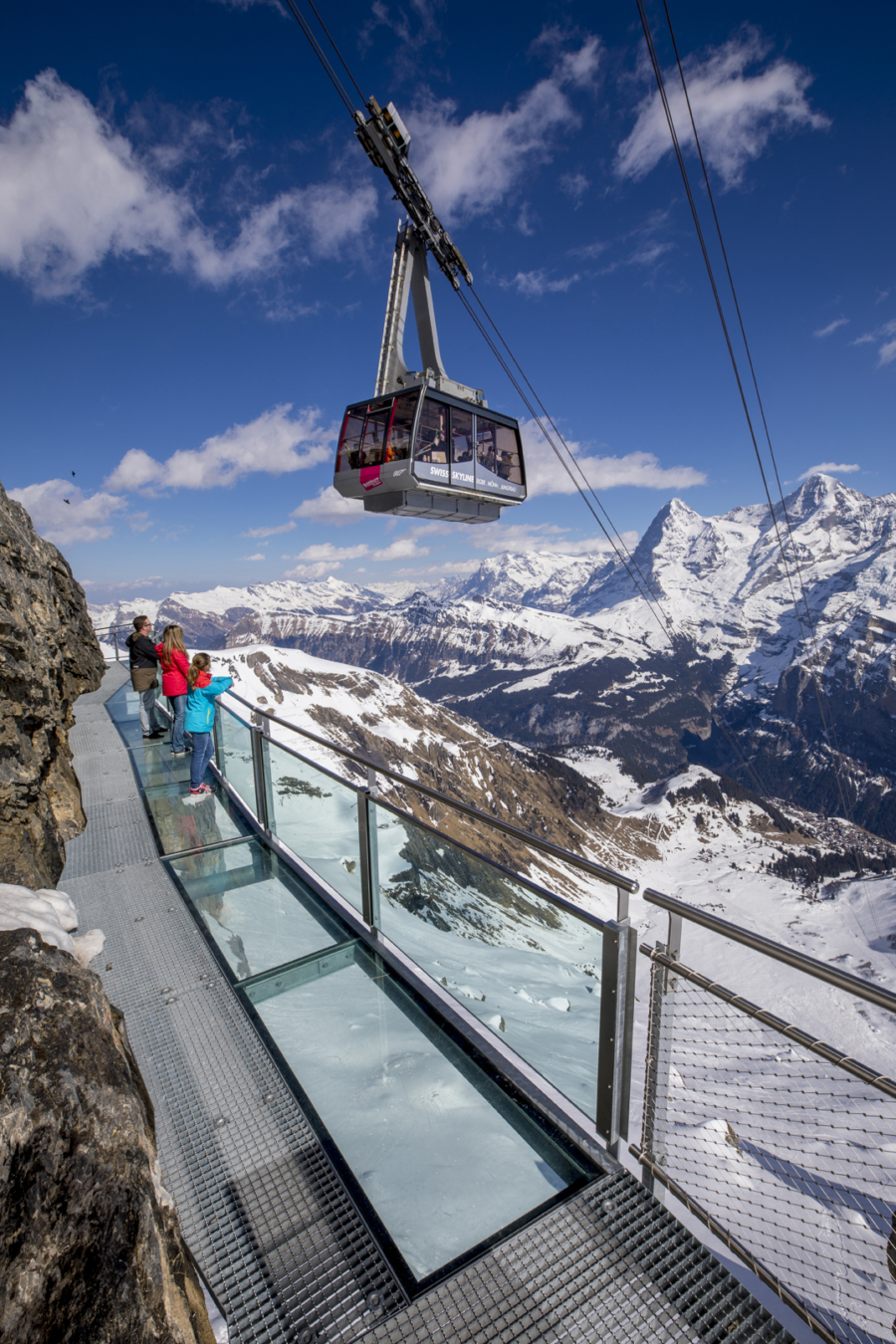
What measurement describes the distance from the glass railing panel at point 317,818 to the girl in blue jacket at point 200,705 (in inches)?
69.3

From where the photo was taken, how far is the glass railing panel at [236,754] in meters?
7.75

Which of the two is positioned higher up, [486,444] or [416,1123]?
[486,444]

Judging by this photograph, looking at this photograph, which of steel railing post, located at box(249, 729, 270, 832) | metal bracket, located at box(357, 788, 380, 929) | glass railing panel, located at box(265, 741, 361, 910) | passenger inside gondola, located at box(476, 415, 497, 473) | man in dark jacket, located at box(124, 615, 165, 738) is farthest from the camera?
passenger inside gondola, located at box(476, 415, 497, 473)

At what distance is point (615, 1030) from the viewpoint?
3213 mm

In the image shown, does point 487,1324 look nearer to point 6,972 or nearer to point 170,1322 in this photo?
point 170,1322

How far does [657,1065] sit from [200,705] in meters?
7.01

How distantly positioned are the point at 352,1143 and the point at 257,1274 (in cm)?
68

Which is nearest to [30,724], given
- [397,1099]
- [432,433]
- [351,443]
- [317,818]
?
[317,818]

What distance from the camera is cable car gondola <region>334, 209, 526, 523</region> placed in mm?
14039

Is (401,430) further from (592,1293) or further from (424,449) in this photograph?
(592,1293)

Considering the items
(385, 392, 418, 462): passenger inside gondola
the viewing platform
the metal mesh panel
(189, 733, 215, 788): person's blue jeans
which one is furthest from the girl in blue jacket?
(385, 392, 418, 462): passenger inside gondola

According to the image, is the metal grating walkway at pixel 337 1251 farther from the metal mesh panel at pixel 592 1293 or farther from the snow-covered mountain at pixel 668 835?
the snow-covered mountain at pixel 668 835

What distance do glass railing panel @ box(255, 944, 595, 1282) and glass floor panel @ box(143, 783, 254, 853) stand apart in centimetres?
330

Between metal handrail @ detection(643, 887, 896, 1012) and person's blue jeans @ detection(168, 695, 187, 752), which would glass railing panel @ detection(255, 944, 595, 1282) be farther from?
person's blue jeans @ detection(168, 695, 187, 752)
